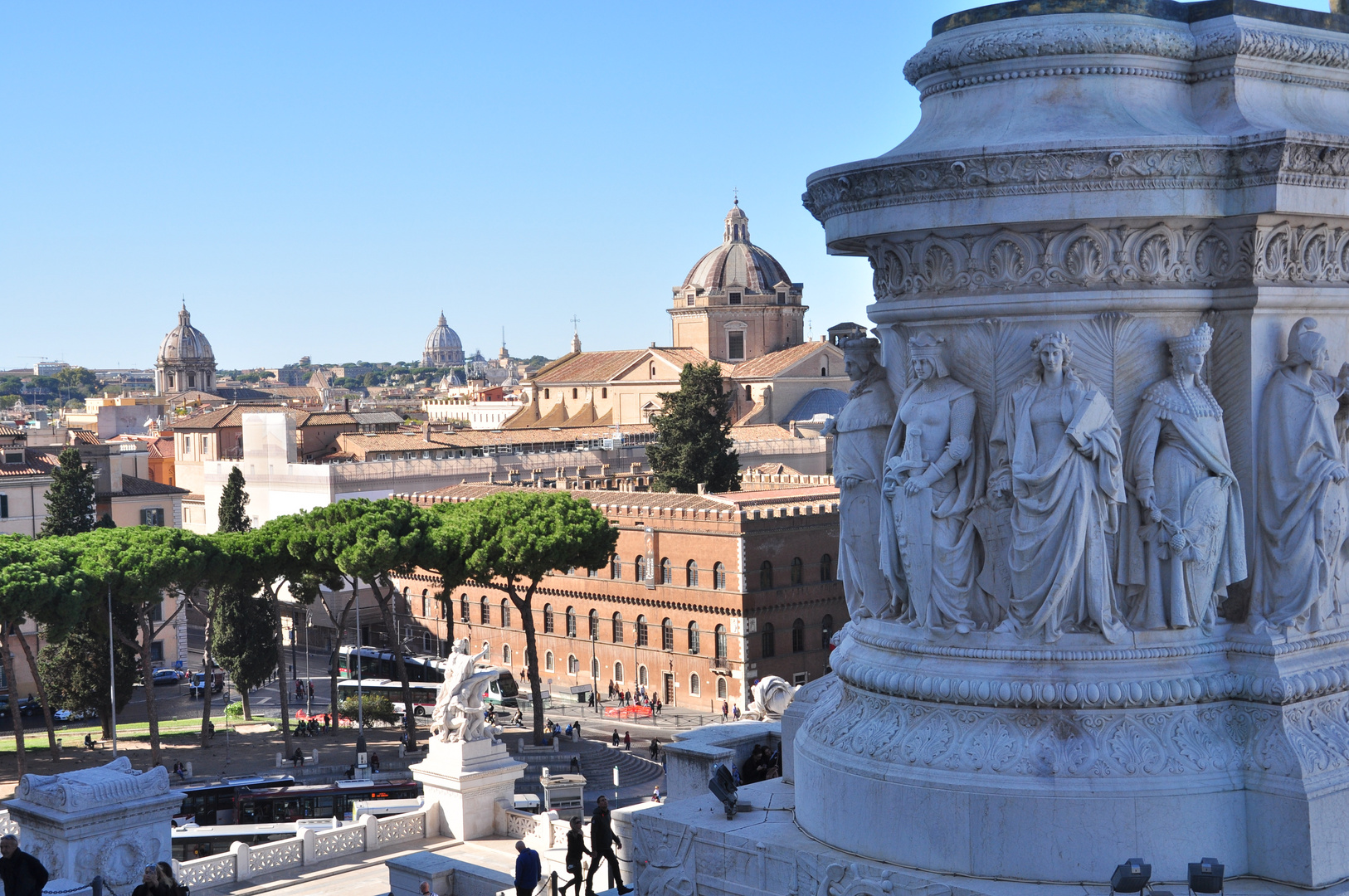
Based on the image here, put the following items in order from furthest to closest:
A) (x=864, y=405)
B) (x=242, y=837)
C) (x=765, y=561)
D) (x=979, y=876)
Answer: (x=765, y=561)
(x=242, y=837)
(x=864, y=405)
(x=979, y=876)

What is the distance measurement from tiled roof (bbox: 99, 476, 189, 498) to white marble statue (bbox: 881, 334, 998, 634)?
5694cm

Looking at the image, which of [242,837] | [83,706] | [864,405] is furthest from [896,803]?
[83,706]

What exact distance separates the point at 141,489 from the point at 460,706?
46.1 m

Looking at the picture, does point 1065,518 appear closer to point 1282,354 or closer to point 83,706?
point 1282,354

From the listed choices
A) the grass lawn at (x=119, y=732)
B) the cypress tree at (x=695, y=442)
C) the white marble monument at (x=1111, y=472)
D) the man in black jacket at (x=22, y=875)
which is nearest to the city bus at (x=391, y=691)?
the grass lawn at (x=119, y=732)

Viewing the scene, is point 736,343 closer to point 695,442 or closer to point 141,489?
point 695,442

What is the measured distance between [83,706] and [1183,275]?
36030 millimetres

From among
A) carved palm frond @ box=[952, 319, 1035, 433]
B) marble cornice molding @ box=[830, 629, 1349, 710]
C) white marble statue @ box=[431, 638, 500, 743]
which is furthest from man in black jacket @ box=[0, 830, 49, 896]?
white marble statue @ box=[431, 638, 500, 743]

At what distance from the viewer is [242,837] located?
25719 mm

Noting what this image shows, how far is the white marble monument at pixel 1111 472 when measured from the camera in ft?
27.3

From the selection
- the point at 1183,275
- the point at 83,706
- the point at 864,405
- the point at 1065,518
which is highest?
the point at 1183,275

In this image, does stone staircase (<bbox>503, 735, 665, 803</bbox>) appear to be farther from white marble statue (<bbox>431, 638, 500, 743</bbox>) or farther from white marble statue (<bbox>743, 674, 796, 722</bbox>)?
white marble statue (<bbox>743, 674, 796, 722</bbox>)

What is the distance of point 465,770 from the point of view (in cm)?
2012

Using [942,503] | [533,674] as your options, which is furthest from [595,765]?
[942,503]
